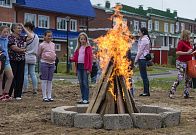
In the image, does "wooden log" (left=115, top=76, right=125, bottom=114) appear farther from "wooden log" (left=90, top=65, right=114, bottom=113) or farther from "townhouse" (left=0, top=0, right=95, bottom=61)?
"townhouse" (left=0, top=0, right=95, bottom=61)

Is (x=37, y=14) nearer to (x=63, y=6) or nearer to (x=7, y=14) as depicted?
(x=63, y=6)

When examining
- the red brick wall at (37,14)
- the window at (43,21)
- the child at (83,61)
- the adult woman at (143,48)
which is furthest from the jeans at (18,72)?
the window at (43,21)

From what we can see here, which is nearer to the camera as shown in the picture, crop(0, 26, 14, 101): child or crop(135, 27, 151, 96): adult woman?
crop(0, 26, 14, 101): child

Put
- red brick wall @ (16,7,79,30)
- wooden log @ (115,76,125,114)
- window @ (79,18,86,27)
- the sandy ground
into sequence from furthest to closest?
window @ (79,18,86,27)
red brick wall @ (16,7,79,30)
wooden log @ (115,76,125,114)
the sandy ground

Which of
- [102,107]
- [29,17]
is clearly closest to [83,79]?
[102,107]

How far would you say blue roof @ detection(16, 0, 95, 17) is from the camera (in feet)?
172

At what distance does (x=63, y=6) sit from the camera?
2270 inches

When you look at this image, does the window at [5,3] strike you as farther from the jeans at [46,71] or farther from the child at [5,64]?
the jeans at [46,71]

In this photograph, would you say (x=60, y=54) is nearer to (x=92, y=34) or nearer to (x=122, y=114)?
(x=92, y=34)

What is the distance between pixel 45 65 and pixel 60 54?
47.8 meters

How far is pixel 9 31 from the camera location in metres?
11.6

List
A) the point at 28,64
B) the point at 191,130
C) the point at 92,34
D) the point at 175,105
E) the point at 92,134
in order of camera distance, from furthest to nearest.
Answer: the point at 92,34 < the point at 28,64 < the point at 175,105 < the point at 191,130 < the point at 92,134

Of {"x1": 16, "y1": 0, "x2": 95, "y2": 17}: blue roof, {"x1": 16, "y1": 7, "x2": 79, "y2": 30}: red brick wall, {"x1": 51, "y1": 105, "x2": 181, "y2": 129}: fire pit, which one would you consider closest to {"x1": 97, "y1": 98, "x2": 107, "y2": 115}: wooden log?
{"x1": 51, "y1": 105, "x2": 181, "y2": 129}: fire pit

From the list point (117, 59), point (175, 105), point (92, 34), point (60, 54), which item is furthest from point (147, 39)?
point (92, 34)
